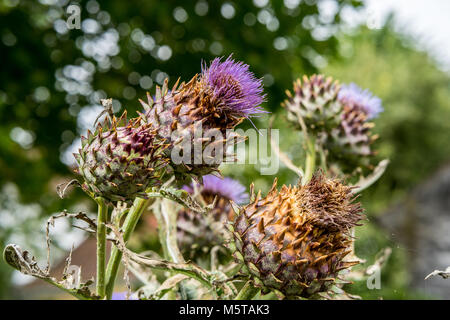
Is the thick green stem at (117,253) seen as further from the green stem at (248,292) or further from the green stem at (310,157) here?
the green stem at (310,157)

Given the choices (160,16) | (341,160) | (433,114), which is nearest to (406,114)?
(433,114)

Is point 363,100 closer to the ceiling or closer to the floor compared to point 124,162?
closer to the ceiling

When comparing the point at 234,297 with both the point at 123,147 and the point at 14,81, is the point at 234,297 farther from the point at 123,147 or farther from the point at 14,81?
the point at 14,81

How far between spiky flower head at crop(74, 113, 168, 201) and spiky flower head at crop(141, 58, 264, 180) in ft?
0.09

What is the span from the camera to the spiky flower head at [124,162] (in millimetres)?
576

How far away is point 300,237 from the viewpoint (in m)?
0.58

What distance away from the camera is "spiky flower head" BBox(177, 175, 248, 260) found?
0.93 metres

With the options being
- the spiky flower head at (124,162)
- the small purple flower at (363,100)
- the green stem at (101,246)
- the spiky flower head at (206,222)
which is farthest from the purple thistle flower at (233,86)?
the small purple flower at (363,100)

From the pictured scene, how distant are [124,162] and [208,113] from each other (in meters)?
0.13

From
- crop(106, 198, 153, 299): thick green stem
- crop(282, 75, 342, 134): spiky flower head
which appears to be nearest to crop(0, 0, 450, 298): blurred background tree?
crop(282, 75, 342, 134): spiky flower head

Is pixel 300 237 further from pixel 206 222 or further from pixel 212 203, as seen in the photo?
pixel 206 222

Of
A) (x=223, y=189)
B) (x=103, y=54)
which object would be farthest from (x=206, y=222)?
(x=103, y=54)

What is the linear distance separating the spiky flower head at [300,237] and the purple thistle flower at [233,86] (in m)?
0.13

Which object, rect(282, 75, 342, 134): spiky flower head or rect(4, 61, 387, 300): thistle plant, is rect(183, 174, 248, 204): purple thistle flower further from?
rect(4, 61, 387, 300): thistle plant
